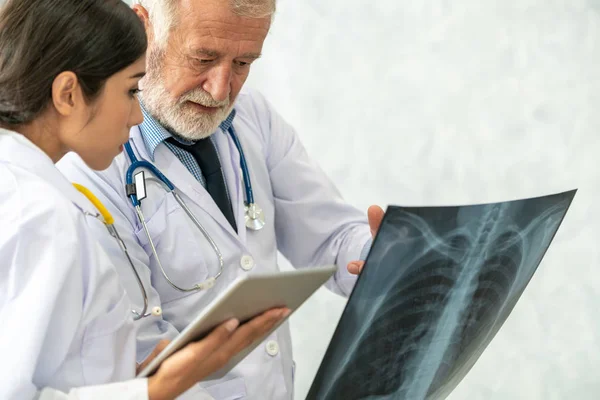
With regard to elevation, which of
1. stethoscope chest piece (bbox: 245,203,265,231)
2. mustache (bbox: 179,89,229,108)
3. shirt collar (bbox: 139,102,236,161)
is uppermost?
mustache (bbox: 179,89,229,108)

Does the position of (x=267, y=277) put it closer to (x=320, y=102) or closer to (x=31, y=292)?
(x=31, y=292)

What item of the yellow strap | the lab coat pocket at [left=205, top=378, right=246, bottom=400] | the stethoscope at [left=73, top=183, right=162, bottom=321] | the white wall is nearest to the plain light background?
the white wall

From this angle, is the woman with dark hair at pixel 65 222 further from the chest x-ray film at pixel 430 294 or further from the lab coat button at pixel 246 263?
the lab coat button at pixel 246 263

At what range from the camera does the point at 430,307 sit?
3.97ft

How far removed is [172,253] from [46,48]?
1.74 feet

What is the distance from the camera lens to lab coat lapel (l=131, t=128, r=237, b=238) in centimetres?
157

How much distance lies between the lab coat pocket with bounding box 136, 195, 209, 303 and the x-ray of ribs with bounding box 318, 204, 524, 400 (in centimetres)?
44

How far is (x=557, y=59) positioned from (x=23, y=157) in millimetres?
1675

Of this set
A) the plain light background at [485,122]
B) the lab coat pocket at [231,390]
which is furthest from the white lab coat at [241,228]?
the plain light background at [485,122]

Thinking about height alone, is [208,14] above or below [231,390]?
above

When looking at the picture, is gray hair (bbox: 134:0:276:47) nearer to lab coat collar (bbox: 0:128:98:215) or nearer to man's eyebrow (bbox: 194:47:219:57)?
man's eyebrow (bbox: 194:47:219:57)

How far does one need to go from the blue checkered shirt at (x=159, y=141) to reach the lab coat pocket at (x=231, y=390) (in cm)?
38

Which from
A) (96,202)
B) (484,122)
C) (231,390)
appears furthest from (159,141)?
(484,122)

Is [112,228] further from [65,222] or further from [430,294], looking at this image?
[430,294]
